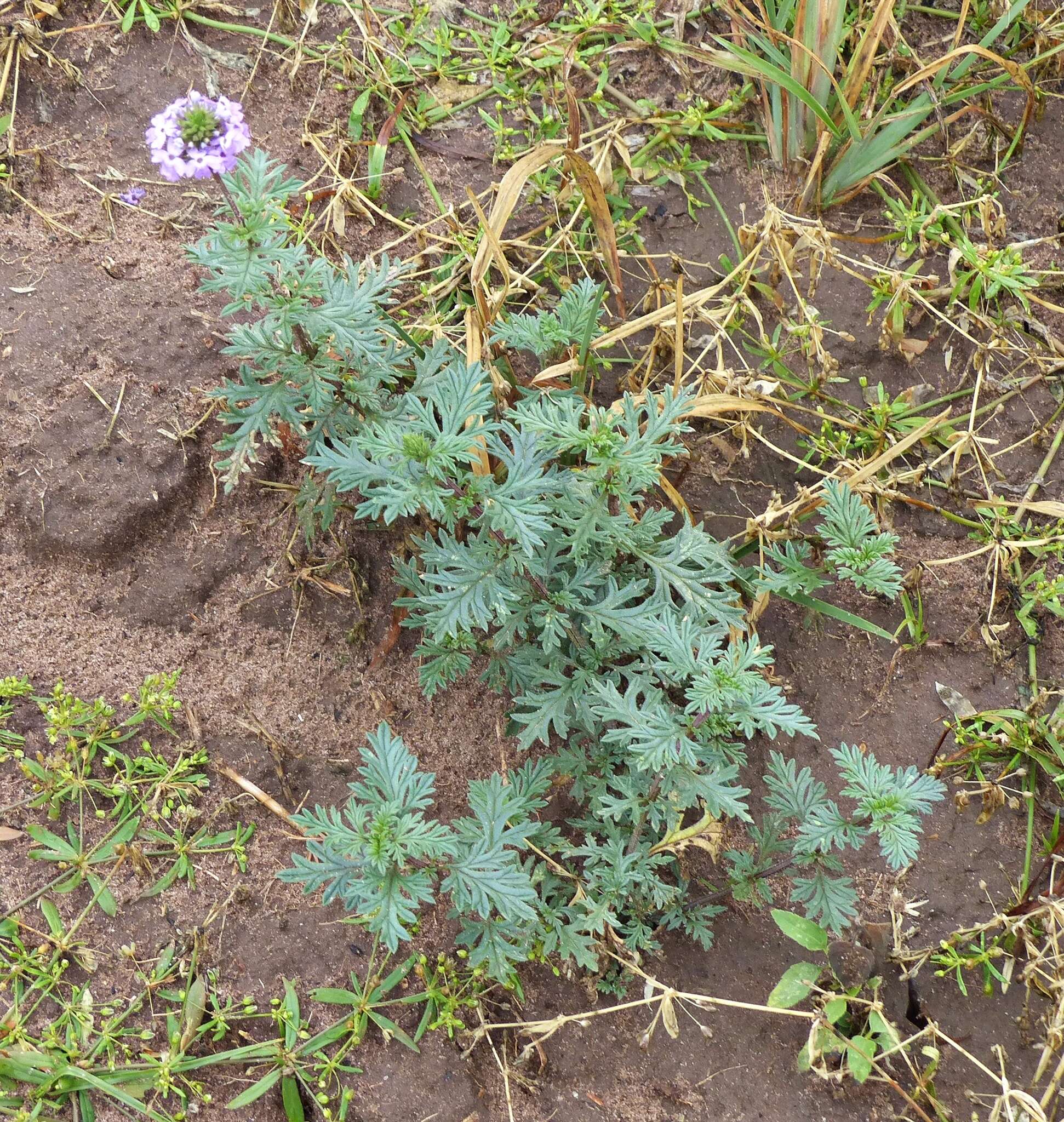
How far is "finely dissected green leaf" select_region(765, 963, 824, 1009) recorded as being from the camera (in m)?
2.46

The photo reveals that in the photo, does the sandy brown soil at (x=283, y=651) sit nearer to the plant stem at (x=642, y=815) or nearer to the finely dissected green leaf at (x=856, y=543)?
the plant stem at (x=642, y=815)

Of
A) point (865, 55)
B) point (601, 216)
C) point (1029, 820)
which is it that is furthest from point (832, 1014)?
point (865, 55)

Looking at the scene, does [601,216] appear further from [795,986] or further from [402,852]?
[795,986]

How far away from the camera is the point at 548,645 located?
7.70 feet

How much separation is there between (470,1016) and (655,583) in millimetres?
1234

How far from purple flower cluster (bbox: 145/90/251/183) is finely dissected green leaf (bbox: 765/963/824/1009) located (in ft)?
7.47

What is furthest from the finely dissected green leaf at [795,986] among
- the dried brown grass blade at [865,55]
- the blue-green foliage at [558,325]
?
the dried brown grass blade at [865,55]

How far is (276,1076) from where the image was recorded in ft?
8.15

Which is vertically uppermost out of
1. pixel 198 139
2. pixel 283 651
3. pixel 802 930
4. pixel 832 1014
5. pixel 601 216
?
pixel 198 139

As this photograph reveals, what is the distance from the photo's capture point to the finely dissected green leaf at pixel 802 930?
248 cm

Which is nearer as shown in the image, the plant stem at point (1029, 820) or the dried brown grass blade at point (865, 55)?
the plant stem at point (1029, 820)

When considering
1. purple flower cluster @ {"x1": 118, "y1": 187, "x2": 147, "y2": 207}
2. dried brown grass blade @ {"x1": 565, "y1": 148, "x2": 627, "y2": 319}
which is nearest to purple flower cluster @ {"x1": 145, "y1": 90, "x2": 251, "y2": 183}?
dried brown grass blade @ {"x1": 565, "y1": 148, "x2": 627, "y2": 319}

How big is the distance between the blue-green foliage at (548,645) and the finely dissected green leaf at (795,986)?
19 cm

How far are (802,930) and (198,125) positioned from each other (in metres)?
2.30
